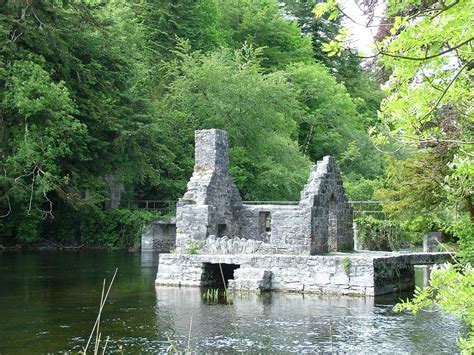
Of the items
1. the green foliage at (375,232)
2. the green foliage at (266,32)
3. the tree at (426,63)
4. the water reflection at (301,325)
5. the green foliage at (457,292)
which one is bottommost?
the water reflection at (301,325)

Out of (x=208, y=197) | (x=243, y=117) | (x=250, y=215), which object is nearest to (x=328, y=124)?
(x=243, y=117)

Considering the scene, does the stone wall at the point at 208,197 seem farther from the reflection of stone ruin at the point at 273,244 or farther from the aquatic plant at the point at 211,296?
the aquatic plant at the point at 211,296

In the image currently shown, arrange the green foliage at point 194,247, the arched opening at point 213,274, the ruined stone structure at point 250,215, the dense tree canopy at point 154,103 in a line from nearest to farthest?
1. the ruined stone structure at point 250,215
2. the arched opening at point 213,274
3. the green foliage at point 194,247
4. the dense tree canopy at point 154,103

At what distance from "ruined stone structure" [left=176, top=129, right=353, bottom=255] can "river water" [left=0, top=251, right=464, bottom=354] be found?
6.17ft

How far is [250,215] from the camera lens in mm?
21391

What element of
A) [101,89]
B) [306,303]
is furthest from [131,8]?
[306,303]

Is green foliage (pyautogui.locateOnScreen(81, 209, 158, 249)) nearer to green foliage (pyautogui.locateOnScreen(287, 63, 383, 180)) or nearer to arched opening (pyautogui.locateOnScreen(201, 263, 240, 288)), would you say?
green foliage (pyautogui.locateOnScreen(287, 63, 383, 180))

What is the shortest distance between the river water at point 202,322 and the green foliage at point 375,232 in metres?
11.6

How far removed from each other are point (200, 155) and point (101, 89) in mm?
11933

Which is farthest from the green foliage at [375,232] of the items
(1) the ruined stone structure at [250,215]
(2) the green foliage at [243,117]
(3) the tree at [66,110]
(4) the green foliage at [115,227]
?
(4) the green foliage at [115,227]

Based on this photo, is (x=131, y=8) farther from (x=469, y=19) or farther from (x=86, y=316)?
(x=469, y=19)

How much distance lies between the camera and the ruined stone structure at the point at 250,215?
18.1m

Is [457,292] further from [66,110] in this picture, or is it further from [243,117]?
[243,117]

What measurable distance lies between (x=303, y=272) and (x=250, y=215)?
4.72m
